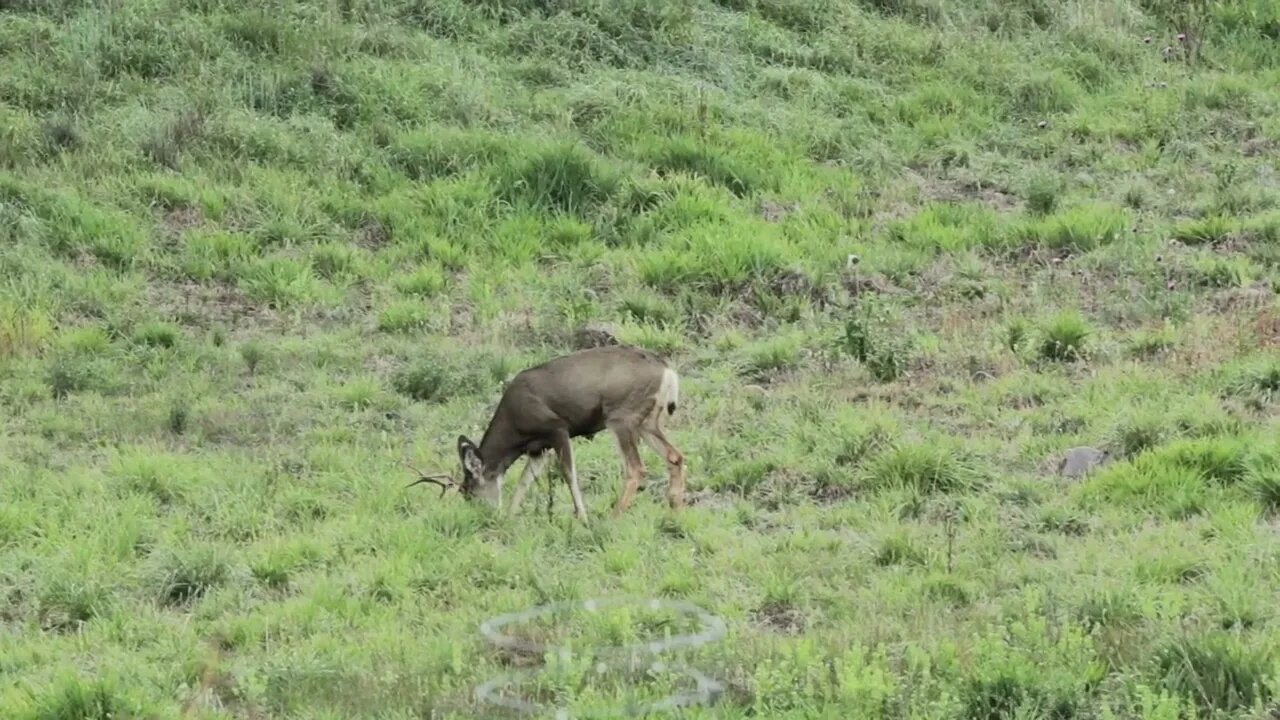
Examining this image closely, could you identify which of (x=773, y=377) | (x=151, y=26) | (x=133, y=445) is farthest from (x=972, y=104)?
(x=133, y=445)

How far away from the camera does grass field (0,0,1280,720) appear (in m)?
6.52

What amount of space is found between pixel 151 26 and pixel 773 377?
326 inches

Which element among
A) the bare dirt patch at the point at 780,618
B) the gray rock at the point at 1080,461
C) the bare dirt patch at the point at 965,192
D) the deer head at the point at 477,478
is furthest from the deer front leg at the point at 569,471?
the bare dirt patch at the point at 965,192

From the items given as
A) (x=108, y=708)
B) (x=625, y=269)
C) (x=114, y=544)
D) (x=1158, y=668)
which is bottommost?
(x=625, y=269)

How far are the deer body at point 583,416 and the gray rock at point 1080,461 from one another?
210 cm

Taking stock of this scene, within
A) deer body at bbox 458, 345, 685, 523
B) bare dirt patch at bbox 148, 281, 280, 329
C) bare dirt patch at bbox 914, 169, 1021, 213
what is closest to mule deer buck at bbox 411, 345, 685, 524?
deer body at bbox 458, 345, 685, 523

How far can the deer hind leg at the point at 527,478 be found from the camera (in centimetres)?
895

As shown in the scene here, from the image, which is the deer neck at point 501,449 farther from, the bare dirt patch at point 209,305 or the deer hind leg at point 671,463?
the bare dirt patch at point 209,305

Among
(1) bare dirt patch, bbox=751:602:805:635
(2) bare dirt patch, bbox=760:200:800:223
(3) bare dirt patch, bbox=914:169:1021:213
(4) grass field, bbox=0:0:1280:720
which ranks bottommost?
(3) bare dirt patch, bbox=914:169:1021:213

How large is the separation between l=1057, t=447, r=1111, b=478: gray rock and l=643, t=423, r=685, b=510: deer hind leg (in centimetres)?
207

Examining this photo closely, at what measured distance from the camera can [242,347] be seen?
470 inches

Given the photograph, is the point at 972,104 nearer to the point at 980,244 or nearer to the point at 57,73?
the point at 980,244

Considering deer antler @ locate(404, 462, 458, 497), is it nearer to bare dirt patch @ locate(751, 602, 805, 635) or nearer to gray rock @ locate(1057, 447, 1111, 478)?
bare dirt patch @ locate(751, 602, 805, 635)

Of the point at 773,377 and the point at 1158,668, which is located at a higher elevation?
the point at 1158,668
